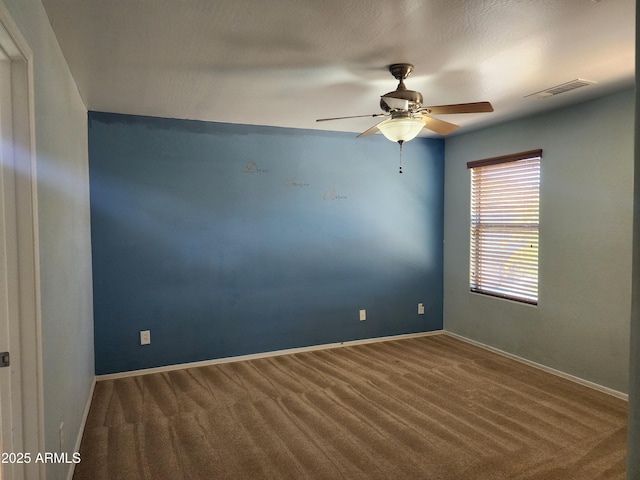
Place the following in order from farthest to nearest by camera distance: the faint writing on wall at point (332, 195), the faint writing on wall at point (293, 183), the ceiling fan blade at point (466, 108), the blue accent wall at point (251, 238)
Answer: the faint writing on wall at point (332, 195), the faint writing on wall at point (293, 183), the blue accent wall at point (251, 238), the ceiling fan blade at point (466, 108)

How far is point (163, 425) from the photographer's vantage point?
2982 mm

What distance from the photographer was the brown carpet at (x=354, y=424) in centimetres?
246

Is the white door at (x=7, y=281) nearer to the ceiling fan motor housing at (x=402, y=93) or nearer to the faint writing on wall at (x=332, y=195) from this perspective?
the ceiling fan motor housing at (x=402, y=93)

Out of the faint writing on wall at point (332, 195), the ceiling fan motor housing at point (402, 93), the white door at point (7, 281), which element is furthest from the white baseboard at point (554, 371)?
the white door at point (7, 281)

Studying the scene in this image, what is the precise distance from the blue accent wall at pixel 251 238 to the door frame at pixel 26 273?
2406mm

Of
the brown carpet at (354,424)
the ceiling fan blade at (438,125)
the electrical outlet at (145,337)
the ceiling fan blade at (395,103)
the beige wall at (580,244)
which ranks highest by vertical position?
the ceiling fan blade at (395,103)

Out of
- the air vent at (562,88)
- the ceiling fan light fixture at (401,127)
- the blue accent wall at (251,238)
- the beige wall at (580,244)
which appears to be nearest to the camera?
the ceiling fan light fixture at (401,127)

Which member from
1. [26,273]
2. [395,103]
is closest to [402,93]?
[395,103]

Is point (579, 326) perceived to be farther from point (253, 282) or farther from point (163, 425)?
point (163, 425)

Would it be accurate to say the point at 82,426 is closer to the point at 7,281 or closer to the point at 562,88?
the point at 7,281

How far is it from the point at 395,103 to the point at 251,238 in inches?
88.1

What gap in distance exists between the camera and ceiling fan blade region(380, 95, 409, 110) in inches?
105

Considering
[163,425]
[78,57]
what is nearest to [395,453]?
[163,425]

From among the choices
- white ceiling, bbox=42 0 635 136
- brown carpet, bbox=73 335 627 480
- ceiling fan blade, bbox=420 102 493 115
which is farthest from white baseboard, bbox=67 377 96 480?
ceiling fan blade, bbox=420 102 493 115
